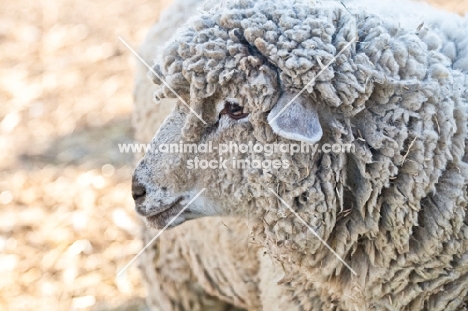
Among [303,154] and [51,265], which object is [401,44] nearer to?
[303,154]

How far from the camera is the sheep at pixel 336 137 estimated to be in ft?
7.05

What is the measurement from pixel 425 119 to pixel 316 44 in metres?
0.43

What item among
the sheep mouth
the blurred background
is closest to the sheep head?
the sheep mouth

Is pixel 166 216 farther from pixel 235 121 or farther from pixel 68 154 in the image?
pixel 68 154

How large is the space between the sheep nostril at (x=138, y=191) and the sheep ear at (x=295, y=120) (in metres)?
0.58

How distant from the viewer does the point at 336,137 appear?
7.16 ft

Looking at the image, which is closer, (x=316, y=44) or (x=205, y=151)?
(x=316, y=44)

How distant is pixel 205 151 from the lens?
2332 mm

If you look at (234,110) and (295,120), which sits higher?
(295,120)

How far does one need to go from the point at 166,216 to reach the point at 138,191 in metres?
0.14

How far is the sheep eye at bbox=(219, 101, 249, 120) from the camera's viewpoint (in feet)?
7.39

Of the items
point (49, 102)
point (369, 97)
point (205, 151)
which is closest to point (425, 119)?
point (369, 97)

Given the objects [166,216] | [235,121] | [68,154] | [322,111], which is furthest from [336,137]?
[68,154]

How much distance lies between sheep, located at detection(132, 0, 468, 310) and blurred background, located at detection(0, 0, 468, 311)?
2.15m
